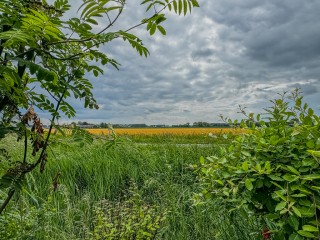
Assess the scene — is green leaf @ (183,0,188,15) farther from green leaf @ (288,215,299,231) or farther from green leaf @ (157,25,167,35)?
green leaf @ (288,215,299,231)

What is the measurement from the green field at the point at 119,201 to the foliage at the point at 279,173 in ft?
1.06

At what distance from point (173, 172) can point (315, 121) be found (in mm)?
3588

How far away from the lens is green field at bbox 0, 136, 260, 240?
11.2 feet

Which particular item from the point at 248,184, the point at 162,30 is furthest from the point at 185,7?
the point at 248,184

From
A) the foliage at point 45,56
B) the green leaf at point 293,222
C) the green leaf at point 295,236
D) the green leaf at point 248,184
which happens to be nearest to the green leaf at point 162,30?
the foliage at point 45,56

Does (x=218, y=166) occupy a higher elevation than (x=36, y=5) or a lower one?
lower

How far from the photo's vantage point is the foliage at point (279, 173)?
2.05 meters

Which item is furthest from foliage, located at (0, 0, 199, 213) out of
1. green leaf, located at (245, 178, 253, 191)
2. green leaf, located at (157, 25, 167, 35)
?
green leaf, located at (245, 178, 253, 191)

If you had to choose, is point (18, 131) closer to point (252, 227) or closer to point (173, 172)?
point (252, 227)

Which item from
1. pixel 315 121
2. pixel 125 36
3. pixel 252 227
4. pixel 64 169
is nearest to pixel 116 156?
pixel 64 169

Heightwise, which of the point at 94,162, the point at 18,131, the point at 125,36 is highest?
the point at 125,36

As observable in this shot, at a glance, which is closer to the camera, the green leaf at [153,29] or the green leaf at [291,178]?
the green leaf at [153,29]

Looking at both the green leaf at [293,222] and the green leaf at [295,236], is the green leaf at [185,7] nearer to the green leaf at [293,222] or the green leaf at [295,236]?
the green leaf at [293,222]

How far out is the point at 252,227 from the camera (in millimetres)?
3420
